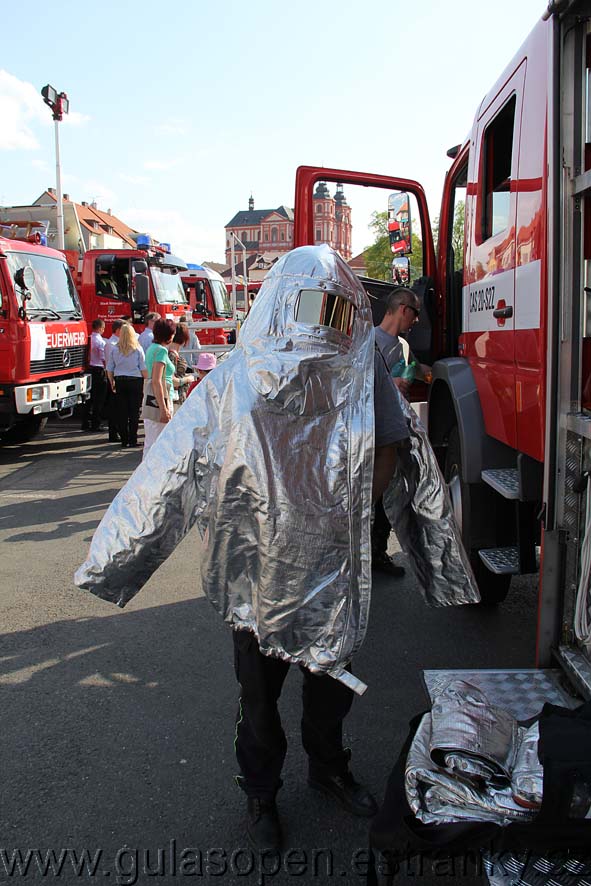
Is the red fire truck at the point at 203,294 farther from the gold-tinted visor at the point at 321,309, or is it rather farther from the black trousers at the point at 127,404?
the gold-tinted visor at the point at 321,309

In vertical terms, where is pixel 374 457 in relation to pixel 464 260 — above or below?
below

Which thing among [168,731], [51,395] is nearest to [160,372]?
[51,395]

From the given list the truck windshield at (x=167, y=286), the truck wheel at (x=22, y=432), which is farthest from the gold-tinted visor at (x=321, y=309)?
the truck windshield at (x=167, y=286)

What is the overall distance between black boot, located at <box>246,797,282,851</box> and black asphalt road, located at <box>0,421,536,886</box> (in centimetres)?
5

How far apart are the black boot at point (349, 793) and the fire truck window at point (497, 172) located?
2437mm

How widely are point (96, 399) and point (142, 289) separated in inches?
82.4

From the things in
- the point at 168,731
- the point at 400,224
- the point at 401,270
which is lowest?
the point at 168,731

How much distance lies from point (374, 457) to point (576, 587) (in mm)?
918

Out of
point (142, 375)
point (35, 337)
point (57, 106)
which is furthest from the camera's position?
point (57, 106)

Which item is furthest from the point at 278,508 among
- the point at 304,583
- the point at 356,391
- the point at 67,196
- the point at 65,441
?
the point at 67,196

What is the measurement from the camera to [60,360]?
988cm

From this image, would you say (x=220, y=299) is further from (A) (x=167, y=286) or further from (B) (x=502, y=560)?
(B) (x=502, y=560)

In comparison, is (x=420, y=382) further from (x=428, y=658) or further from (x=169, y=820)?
(x=169, y=820)

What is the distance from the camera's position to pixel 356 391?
2246 millimetres
